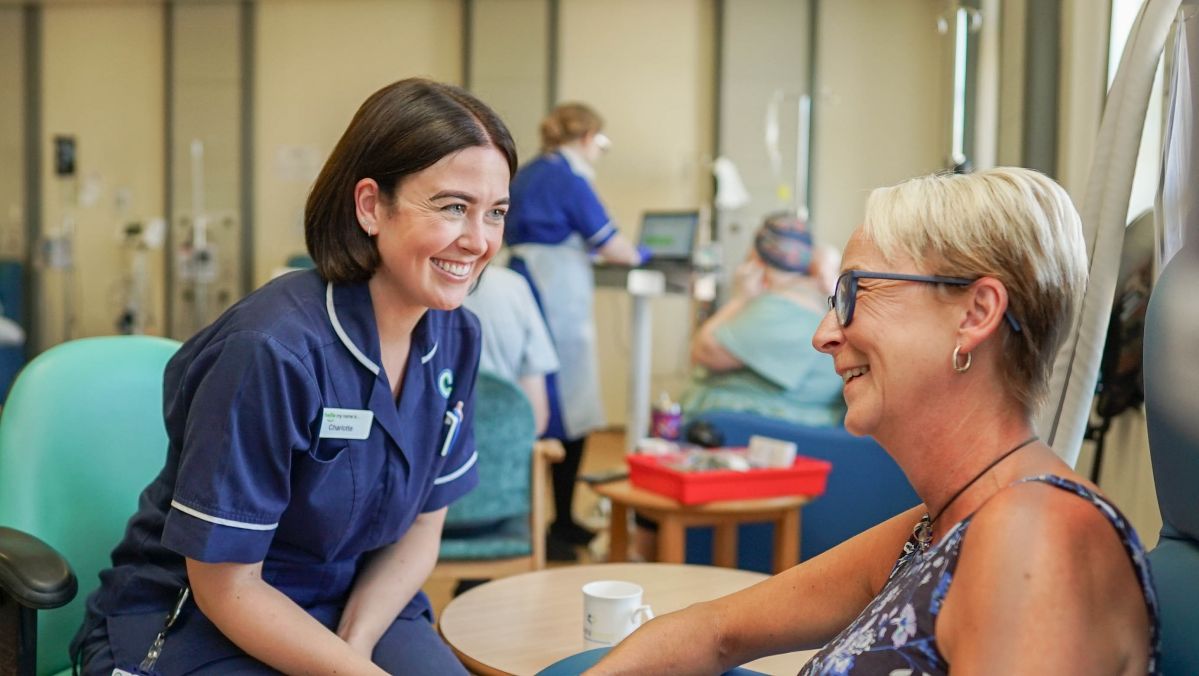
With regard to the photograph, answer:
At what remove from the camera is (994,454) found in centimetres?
95

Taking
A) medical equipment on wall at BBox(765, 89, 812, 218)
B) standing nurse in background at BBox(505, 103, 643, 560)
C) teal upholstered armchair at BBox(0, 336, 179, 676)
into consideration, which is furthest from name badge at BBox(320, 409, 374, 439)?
medical equipment on wall at BBox(765, 89, 812, 218)

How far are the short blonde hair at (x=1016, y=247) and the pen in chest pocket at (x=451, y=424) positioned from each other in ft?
2.62

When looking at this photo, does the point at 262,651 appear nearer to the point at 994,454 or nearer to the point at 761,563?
the point at 994,454

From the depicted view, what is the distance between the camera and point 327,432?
4.42 feet

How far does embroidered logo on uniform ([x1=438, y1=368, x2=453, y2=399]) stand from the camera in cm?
156

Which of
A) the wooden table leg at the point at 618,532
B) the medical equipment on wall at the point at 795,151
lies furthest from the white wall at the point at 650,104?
the wooden table leg at the point at 618,532

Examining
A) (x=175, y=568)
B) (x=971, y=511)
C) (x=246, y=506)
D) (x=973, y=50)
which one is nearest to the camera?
(x=971, y=511)

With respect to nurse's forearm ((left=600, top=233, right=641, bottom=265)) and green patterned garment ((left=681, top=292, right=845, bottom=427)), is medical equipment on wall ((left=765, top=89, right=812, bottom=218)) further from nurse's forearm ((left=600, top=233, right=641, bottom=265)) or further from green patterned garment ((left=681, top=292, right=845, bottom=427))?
green patterned garment ((left=681, top=292, right=845, bottom=427))

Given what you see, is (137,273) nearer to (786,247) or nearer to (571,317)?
(571,317)

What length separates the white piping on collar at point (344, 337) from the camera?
54.2 inches

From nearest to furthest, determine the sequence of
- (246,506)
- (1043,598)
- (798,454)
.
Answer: (1043,598)
(246,506)
(798,454)

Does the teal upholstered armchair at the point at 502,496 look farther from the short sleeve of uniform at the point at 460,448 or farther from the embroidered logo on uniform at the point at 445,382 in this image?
the embroidered logo on uniform at the point at 445,382

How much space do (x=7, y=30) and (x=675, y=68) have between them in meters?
4.69

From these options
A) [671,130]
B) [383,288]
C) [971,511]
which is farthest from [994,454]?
[671,130]
